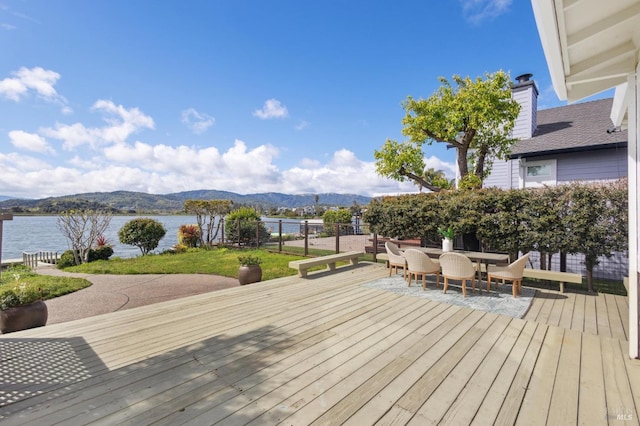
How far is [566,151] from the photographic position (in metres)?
8.38

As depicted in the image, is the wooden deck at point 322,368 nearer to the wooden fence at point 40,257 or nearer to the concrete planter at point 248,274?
the concrete planter at point 248,274

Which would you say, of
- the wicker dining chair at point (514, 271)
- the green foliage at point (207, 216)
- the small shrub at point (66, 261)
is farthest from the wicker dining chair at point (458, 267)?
the small shrub at point (66, 261)

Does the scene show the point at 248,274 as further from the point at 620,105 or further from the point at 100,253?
the point at 100,253

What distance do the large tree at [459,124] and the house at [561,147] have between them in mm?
793

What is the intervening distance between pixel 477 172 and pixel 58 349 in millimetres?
11011

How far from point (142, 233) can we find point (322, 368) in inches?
524

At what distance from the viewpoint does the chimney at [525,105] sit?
10.4 metres

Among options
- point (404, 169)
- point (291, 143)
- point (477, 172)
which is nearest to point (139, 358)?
point (404, 169)

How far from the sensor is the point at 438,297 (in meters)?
4.98

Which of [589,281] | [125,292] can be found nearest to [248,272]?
[125,292]

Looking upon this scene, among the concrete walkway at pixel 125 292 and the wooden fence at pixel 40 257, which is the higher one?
the concrete walkway at pixel 125 292

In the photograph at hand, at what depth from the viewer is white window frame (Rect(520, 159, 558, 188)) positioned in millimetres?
8898

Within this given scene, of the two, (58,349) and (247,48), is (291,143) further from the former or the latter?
(58,349)

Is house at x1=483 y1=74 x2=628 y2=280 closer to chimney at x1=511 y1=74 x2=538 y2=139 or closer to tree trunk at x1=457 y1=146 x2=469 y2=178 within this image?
chimney at x1=511 y1=74 x2=538 y2=139
